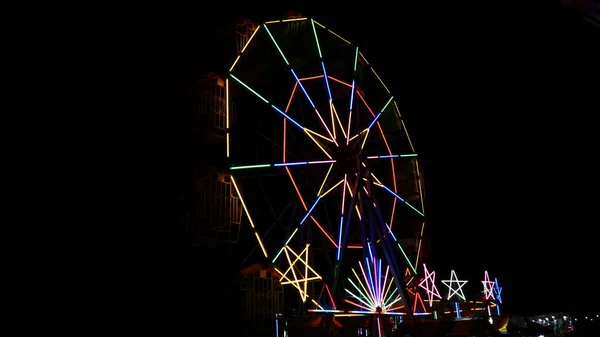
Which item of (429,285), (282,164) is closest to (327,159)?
(282,164)

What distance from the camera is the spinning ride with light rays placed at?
43.5 feet

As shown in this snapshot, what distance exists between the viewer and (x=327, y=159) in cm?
1469

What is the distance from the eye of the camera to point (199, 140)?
1279 centimetres

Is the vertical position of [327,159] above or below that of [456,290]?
above

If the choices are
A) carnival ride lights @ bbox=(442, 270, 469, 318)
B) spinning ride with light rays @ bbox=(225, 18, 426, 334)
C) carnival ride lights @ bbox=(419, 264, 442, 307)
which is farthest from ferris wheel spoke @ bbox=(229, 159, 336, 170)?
carnival ride lights @ bbox=(442, 270, 469, 318)

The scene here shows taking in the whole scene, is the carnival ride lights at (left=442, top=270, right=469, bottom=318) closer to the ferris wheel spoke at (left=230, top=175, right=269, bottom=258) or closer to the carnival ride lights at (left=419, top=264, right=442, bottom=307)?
the carnival ride lights at (left=419, top=264, right=442, bottom=307)

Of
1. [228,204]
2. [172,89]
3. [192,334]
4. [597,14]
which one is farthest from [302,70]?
[597,14]

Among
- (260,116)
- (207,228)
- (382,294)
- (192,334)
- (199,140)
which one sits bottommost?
(192,334)

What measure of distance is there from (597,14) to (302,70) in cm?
1109

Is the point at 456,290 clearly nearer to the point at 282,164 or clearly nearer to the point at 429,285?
the point at 429,285

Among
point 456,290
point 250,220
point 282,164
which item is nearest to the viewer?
point 250,220

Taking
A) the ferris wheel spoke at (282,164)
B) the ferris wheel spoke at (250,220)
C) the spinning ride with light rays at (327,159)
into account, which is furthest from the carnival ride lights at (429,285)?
the ferris wheel spoke at (250,220)

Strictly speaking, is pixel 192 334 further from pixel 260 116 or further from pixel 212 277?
pixel 260 116

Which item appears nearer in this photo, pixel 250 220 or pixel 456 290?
pixel 250 220
